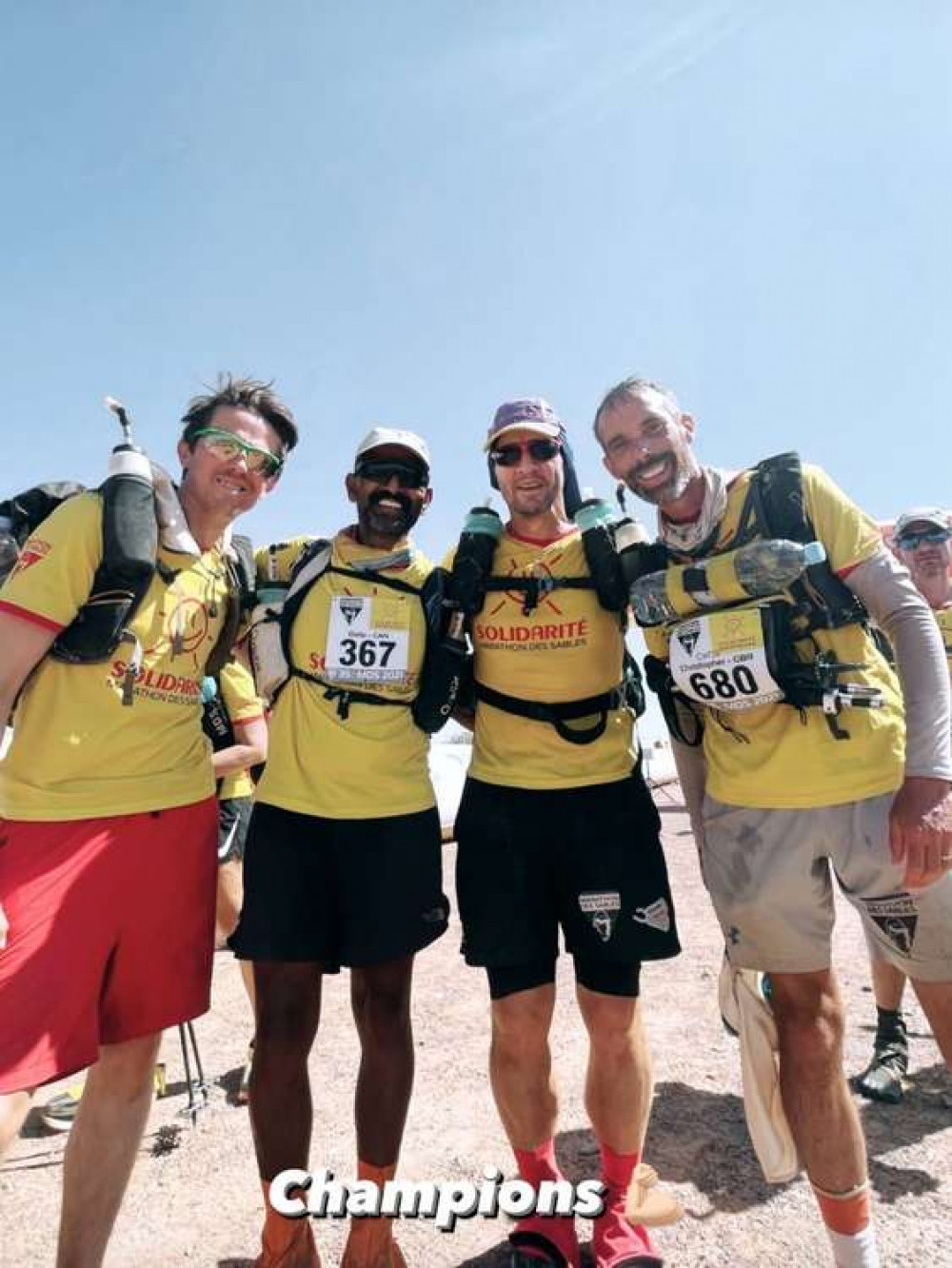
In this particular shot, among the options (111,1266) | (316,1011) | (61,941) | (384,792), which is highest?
(384,792)

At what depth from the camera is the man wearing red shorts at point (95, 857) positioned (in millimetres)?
2865

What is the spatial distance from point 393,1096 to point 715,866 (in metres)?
1.82

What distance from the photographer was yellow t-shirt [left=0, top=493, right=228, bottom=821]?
3039mm

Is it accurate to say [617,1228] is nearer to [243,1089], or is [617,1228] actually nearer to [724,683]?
[724,683]

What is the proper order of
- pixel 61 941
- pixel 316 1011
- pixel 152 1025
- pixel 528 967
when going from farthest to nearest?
pixel 528 967 < pixel 316 1011 < pixel 152 1025 < pixel 61 941

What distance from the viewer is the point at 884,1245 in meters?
3.37

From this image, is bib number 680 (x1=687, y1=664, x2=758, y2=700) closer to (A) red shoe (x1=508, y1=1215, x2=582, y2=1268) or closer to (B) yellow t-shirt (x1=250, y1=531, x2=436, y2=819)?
(B) yellow t-shirt (x1=250, y1=531, x2=436, y2=819)

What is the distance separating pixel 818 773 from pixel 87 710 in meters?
3.22

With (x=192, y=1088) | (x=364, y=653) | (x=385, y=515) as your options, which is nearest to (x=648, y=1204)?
(x=364, y=653)

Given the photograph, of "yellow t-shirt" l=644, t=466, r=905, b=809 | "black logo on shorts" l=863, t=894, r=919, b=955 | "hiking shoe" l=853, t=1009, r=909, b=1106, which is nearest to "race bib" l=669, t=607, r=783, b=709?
"yellow t-shirt" l=644, t=466, r=905, b=809

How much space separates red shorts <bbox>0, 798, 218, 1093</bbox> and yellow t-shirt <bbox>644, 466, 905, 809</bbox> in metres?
2.56

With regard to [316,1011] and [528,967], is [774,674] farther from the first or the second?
[316,1011]

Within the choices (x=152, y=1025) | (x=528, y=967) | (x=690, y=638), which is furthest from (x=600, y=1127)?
(x=690, y=638)

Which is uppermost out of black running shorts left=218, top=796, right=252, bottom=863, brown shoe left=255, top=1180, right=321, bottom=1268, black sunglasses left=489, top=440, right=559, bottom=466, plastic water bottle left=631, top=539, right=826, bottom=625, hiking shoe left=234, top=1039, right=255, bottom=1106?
black sunglasses left=489, top=440, right=559, bottom=466
